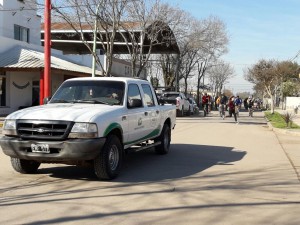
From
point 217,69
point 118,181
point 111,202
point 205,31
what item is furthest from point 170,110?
point 217,69

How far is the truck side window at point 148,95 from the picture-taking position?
1000 centimetres

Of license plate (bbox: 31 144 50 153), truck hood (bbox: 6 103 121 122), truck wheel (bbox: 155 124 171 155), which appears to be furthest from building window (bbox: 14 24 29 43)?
license plate (bbox: 31 144 50 153)

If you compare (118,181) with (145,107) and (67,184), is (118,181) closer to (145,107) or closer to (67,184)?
(67,184)

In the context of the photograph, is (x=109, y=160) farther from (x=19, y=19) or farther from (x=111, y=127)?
(x=19, y=19)

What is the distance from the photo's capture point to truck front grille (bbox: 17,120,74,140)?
726 cm

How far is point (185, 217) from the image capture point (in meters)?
5.59

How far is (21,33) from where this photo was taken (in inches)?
1319

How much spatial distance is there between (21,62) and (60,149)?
19.7m

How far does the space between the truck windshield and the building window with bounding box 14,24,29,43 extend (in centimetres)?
2546

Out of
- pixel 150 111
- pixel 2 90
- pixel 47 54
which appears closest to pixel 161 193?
pixel 150 111

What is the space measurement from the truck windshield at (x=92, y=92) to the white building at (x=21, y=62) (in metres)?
16.3

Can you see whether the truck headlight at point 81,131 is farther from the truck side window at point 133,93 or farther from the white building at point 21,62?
the white building at point 21,62

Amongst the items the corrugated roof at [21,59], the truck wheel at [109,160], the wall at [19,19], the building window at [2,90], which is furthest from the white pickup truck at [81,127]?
the wall at [19,19]

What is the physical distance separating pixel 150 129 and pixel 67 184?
3.09 meters
